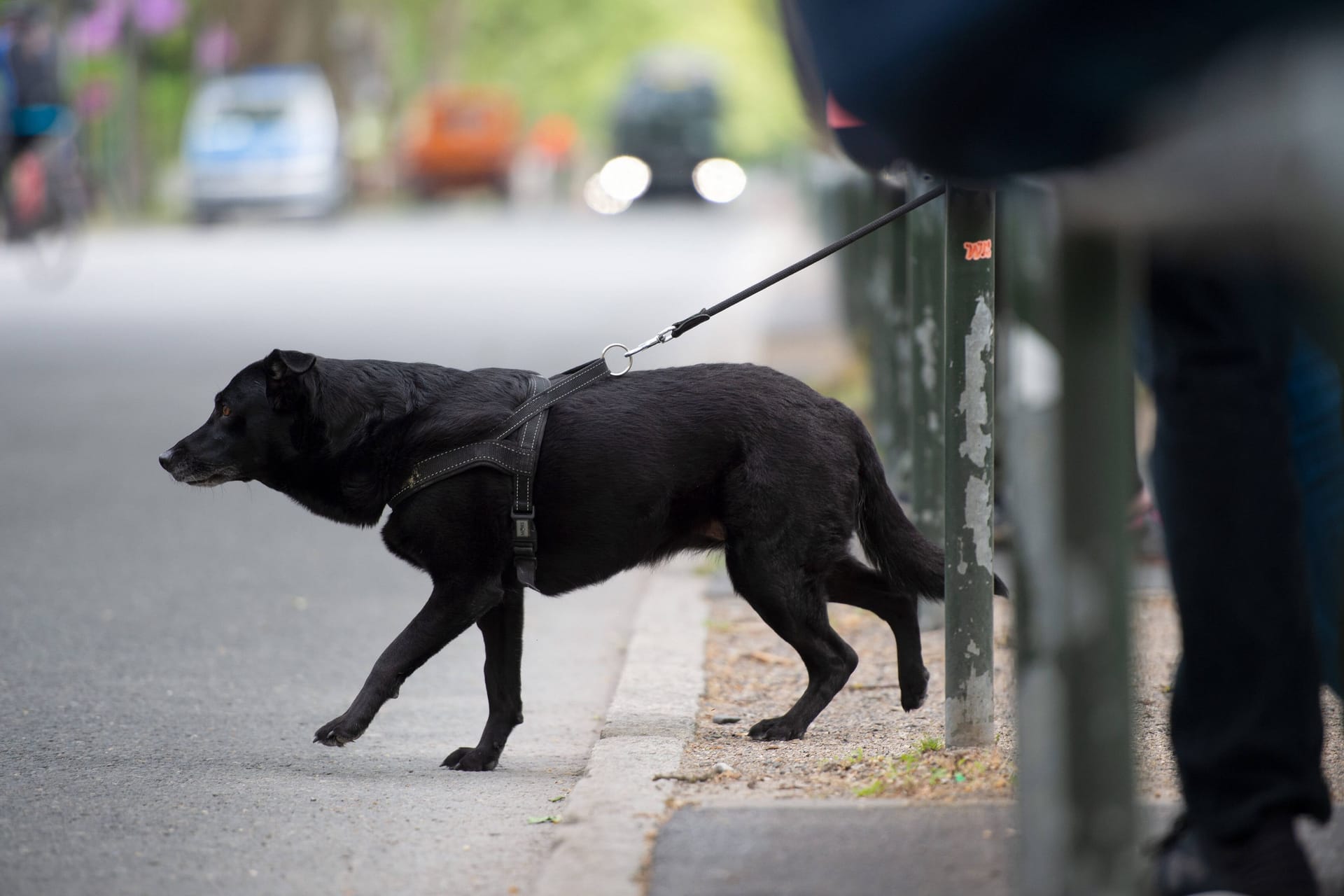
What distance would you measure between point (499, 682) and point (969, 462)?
1.15 m

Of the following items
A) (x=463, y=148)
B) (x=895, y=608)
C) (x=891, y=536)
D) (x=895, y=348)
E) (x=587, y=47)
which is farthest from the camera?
(x=587, y=47)

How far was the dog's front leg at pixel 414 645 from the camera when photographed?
3.64m

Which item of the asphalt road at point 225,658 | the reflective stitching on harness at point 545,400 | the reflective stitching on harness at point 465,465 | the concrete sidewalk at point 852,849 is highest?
the reflective stitching on harness at point 545,400

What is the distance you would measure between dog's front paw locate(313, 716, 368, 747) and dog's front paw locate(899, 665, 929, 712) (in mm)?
1162

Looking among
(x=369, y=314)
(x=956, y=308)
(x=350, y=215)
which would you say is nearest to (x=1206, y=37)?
(x=956, y=308)

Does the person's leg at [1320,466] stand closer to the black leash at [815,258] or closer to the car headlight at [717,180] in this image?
the black leash at [815,258]

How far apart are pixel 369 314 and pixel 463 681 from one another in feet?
29.4

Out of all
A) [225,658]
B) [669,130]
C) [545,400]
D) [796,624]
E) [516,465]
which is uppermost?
[669,130]

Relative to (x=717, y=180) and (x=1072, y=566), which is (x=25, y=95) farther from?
(x=717, y=180)

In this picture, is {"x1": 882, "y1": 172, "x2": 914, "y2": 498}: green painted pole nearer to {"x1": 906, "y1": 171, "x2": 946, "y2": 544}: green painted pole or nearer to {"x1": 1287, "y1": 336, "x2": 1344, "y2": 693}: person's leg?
{"x1": 906, "y1": 171, "x2": 946, "y2": 544}: green painted pole

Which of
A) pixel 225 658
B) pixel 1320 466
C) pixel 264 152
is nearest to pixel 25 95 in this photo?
pixel 264 152

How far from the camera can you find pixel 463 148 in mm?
34312

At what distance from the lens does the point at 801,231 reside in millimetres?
21094

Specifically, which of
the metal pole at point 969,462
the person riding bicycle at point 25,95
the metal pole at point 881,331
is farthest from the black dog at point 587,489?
the person riding bicycle at point 25,95
